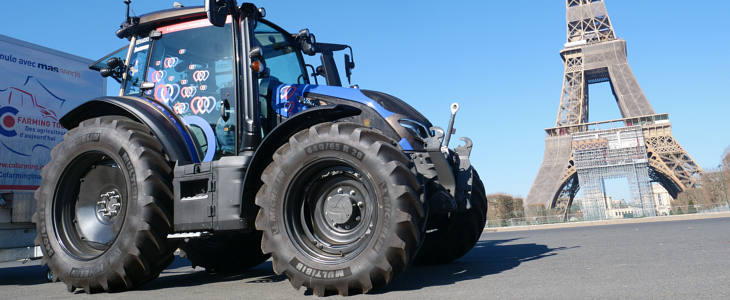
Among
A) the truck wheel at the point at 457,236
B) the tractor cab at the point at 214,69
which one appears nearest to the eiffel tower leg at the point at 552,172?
the truck wheel at the point at 457,236

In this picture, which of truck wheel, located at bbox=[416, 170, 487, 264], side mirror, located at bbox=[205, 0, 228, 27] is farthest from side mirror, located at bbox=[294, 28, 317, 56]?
truck wheel, located at bbox=[416, 170, 487, 264]

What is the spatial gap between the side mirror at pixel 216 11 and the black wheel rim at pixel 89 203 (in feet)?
5.16

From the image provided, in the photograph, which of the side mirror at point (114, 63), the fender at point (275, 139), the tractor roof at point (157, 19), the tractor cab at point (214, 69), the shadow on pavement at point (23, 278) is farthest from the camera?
the shadow on pavement at point (23, 278)

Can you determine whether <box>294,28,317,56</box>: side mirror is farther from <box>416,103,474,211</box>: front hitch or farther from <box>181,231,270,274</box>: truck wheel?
<box>181,231,270,274</box>: truck wheel

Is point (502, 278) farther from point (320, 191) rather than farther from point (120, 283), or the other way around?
point (120, 283)

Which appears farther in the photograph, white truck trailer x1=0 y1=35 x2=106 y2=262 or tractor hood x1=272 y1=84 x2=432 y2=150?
white truck trailer x1=0 y1=35 x2=106 y2=262

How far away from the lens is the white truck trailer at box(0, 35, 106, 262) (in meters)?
5.82

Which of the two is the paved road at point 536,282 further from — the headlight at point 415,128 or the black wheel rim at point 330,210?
the headlight at point 415,128

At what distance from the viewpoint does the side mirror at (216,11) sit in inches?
158

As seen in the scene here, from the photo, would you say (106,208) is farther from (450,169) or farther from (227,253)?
(450,169)

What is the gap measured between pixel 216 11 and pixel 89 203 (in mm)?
2213

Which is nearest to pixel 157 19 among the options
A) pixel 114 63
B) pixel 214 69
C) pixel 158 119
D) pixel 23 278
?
pixel 114 63

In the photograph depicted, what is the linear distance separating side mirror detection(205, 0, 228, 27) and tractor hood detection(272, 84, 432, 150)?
31.5 inches

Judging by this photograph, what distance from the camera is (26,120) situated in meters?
6.29
